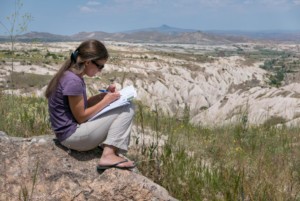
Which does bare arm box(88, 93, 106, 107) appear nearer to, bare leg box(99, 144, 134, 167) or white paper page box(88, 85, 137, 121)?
white paper page box(88, 85, 137, 121)

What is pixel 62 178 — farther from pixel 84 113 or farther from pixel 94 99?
pixel 94 99

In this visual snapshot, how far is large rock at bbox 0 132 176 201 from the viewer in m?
3.53

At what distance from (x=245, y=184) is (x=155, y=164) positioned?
0.98 metres

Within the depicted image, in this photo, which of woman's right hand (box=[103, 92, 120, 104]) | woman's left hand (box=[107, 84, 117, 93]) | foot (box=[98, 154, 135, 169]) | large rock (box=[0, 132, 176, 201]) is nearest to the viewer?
large rock (box=[0, 132, 176, 201])

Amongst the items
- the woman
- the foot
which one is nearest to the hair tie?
the woman

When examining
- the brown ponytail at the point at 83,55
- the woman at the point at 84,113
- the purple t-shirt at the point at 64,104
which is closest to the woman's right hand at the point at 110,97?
the woman at the point at 84,113

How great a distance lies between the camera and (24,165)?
371 cm

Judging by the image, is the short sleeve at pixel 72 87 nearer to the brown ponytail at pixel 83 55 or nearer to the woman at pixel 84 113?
the woman at pixel 84 113

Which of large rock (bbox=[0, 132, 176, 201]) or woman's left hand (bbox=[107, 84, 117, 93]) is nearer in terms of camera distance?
large rock (bbox=[0, 132, 176, 201])

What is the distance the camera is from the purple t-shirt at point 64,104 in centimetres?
379

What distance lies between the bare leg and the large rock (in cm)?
7

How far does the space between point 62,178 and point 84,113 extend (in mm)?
614

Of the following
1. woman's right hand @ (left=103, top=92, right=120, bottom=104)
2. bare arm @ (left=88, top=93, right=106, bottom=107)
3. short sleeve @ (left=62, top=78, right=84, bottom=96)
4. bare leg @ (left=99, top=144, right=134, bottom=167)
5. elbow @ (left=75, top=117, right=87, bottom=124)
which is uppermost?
short sleeve @ (left=62, top=78, right=84, bottom=96)

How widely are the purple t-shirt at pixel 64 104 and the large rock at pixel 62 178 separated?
20 centimetres
